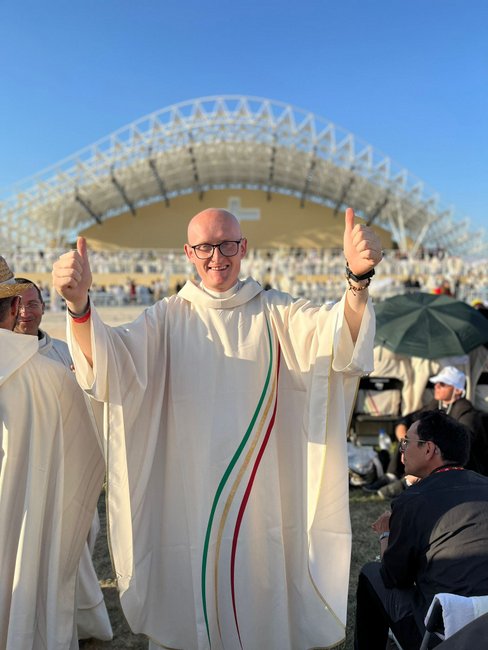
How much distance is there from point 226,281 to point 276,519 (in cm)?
101

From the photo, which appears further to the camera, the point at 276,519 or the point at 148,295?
the point at 148,295

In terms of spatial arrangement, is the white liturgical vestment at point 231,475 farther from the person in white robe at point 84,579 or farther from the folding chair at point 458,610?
the folding chair at point 458,610

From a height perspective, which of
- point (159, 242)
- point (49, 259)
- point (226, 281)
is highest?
point (159, 242)

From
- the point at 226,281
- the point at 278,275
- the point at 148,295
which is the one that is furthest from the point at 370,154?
the point at 226,281

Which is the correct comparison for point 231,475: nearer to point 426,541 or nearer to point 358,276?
point 426,541

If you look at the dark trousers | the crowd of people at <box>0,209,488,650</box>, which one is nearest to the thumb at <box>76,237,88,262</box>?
the crowd of people at <box>0,209,488,650</box>

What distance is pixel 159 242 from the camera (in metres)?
44.2

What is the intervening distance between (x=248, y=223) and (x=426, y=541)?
42.9 m

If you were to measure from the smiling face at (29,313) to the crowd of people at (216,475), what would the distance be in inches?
22.3

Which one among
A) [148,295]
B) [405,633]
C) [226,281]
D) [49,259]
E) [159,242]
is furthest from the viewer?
[159,242]

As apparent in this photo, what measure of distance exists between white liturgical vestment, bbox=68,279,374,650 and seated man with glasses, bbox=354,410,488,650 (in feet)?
0.68

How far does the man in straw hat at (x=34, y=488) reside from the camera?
1.97 metres

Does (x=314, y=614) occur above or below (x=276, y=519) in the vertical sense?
below

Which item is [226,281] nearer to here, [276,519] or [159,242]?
[276,519]
